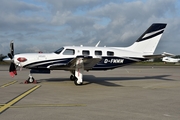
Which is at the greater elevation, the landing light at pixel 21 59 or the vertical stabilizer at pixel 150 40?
the vertical stabilizer at pixel 150 40

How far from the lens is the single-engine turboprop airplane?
14.0 meters

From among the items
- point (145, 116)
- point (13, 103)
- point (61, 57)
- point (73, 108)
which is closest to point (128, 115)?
point (145, 116)

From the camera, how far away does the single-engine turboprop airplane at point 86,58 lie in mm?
13957

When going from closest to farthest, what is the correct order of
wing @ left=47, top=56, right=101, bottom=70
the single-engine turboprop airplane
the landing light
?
wing @ left=47, top=56, right=101, bottom=70
the single-engine turboprop airplane
the landing light

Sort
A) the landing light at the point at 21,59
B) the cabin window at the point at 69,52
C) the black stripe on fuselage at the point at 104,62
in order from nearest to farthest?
the landing light at the point at 21,59 < the black stripe on fuselage at the point at 104,62 < the cabin window at the point at 69,52

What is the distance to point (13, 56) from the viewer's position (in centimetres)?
1436

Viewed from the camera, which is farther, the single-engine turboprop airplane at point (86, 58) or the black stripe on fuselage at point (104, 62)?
the black stripe on fuselage at point (104, 62)

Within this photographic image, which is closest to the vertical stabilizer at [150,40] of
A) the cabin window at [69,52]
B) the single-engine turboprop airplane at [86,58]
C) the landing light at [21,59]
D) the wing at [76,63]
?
the single-engine turboprop airplane at [86,58]

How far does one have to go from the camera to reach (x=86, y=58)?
1259 centimetres

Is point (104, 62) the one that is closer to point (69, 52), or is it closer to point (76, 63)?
point (69, 52)

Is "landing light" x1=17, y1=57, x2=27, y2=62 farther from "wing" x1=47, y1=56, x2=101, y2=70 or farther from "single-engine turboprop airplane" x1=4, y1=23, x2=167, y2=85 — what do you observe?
"wing" x1=47, y1=56, x2=101, y2=70

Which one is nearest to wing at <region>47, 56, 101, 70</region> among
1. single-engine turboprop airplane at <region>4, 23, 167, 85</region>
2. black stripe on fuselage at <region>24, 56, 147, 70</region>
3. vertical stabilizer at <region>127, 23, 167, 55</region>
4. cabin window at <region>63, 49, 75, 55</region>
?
single-engine turboprop airplane at <region>4, 23, 167, 85</region>

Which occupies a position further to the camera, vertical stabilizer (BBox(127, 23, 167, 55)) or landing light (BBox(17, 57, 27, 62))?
vertical stabilizer (BBox(127, 23, 167, 55))

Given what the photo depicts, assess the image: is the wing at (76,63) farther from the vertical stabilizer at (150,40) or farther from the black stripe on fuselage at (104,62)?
the vertical stabilizer at (150,40)
